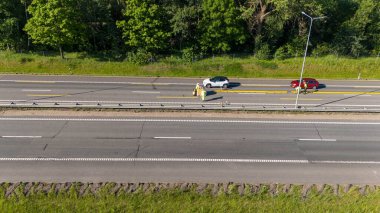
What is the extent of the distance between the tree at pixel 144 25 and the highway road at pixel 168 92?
19.0ft

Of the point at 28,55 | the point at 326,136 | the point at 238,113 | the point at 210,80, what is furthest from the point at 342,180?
the point at 28,55

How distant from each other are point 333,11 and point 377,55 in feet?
34.1

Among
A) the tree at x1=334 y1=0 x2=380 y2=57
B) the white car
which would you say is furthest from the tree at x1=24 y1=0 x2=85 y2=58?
the tree at x1=334 y1=0 x2=380 y2=57

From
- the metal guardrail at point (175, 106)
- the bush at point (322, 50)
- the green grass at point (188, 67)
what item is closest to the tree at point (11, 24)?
the green grass at point (188, 67)

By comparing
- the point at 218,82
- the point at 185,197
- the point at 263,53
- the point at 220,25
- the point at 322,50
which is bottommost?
the point at 185,197

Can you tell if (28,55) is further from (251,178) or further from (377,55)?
(377,55)

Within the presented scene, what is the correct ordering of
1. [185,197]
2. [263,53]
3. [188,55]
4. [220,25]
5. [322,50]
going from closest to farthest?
1. [185,197]
2. [220,25]
3. [188,55]
4. [263,53]
5. [322,50]

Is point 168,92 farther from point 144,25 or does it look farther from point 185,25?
point 185,25

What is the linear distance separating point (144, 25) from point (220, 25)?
37.1ft

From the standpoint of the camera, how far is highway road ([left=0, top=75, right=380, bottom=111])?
35.0 m

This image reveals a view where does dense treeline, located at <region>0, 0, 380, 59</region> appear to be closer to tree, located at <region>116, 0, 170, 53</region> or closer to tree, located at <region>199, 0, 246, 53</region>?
tree, located at <region>116, 0, 170, 53</region>

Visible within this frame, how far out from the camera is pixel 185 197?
66.2 ft

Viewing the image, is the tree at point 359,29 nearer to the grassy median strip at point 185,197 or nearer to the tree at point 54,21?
the grassy median strip at point 185,197

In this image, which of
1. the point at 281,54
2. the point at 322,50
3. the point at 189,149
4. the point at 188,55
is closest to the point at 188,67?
the point at 188,55
